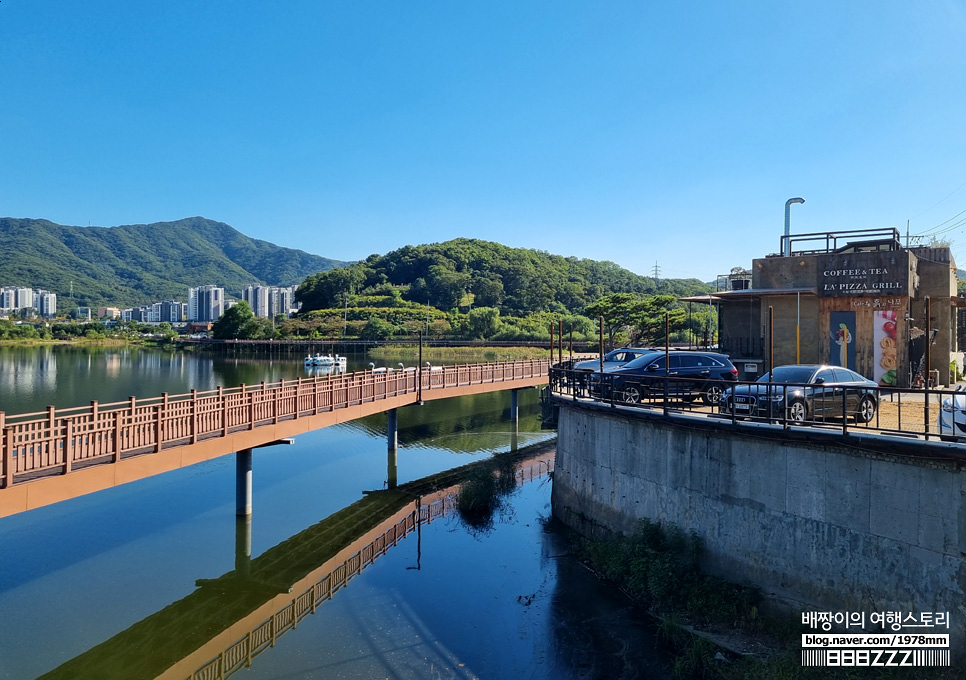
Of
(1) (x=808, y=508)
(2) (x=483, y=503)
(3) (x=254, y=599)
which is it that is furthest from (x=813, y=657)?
(2) (x=483, y=503)

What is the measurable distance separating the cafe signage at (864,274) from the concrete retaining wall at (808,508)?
11612 millimetres

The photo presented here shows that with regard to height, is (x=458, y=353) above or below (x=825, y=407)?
below

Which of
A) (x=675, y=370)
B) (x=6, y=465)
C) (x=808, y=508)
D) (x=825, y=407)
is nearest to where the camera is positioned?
(x=6, y=465)

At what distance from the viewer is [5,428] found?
10633 millimetres

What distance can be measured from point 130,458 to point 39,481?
2038 millimetres

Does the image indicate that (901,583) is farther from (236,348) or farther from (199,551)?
(236,348)

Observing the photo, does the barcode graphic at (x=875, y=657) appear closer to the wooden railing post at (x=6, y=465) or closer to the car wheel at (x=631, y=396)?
the car wheel at (x=631, y=396)

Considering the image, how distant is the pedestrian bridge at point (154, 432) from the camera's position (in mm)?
11048

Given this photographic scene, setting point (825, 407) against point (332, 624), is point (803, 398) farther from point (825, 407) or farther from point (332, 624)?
point (332, 624)

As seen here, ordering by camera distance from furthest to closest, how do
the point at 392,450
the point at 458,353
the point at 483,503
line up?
the point at 458,353
the point at 392,450
the point at 483,503

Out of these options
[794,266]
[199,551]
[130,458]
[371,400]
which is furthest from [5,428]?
[794,266]

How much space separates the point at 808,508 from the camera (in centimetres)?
1123

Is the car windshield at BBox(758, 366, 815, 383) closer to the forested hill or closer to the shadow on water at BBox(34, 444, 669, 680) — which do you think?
the shadow on water at BBox(34, 444, 669, 680)

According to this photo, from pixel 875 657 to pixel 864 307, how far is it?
15.2 meters
